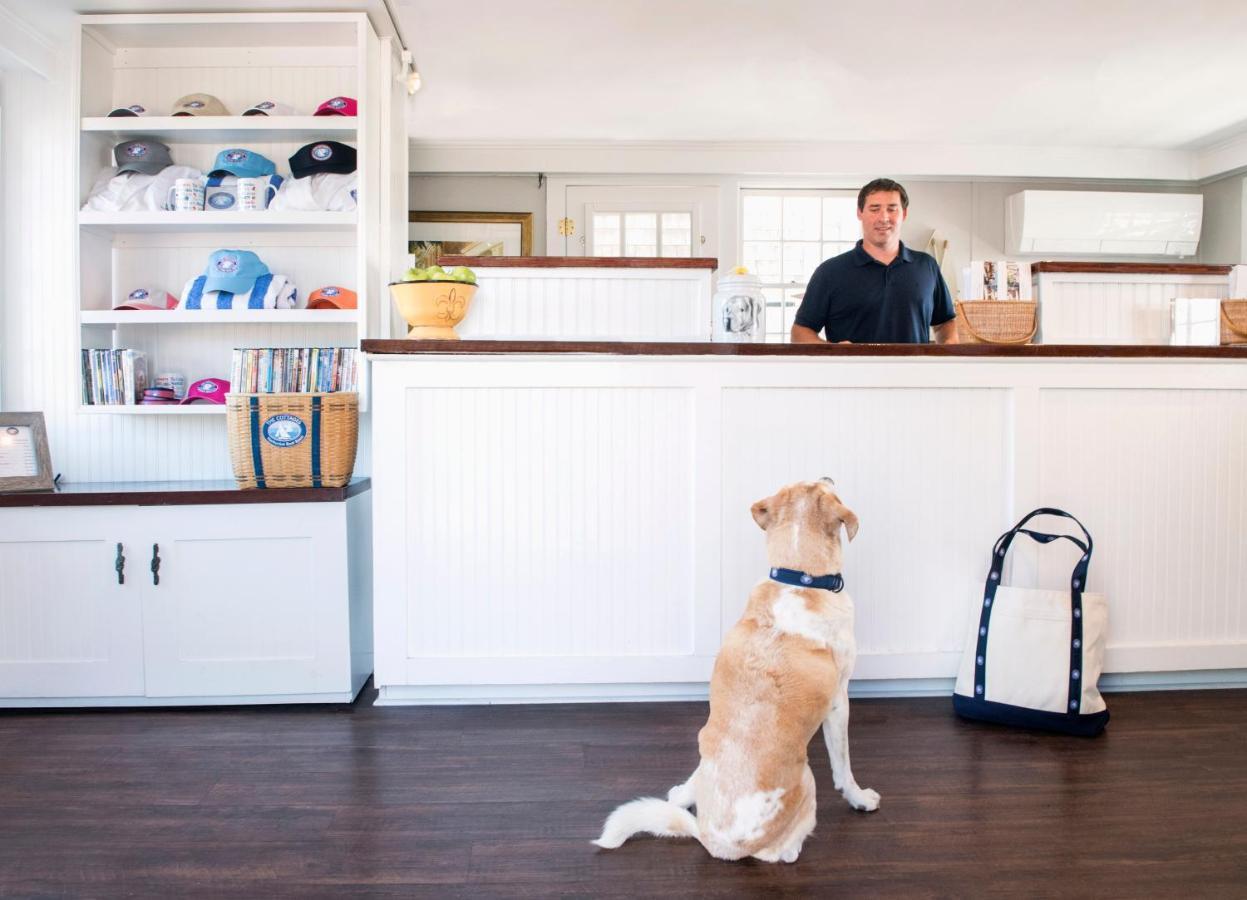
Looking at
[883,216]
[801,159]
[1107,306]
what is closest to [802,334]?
[883,216]

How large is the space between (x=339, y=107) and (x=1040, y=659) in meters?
2.96

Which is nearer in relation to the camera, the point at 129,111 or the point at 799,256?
the point at 129,111

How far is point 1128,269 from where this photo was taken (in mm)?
3221

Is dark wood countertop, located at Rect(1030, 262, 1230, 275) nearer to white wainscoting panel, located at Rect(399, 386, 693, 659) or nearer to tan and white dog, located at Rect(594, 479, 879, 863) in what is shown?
white wainscoting panel, located at Rect(399, 386, 693, 659)

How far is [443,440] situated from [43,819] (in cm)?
127

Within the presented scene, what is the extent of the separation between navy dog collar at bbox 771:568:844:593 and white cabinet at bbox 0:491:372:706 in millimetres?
1385

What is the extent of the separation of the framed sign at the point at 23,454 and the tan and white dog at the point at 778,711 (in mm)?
2104

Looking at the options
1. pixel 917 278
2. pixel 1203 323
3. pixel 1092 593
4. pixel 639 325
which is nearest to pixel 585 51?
pixel 639 325

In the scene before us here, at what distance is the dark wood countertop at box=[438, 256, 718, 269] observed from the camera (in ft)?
10.5

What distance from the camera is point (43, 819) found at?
1.84 m

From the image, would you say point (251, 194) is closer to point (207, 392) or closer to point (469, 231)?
point (207, 392)

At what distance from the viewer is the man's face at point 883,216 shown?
3.02 meters

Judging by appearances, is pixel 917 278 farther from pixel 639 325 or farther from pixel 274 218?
pixel 274 218


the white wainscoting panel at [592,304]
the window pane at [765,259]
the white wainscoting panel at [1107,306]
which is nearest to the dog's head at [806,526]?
the white wainscoting panel at [592,304]
